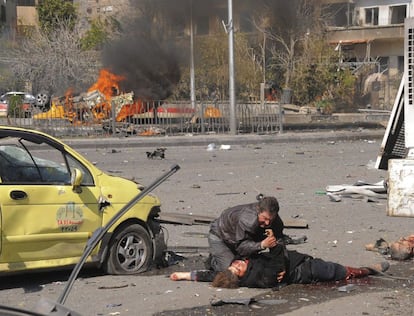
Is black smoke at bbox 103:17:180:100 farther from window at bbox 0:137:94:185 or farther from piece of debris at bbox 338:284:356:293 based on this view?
piece of debris at bbox 338:284:356:293

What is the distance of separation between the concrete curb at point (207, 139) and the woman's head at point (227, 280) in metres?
16.2

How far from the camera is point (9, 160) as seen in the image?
6.92m

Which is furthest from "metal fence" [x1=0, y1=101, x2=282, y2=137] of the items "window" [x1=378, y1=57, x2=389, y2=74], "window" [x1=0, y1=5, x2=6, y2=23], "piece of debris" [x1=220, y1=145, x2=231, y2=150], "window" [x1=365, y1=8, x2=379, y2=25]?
"window" [x1=0, y1=5, x2=6, y2=23]

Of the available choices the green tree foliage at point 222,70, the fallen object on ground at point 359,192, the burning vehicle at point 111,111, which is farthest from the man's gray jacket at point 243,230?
the green tree foliage at point 222,70

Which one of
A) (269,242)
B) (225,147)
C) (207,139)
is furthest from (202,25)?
(269,242)

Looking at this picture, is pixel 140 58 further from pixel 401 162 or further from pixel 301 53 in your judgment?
pixel 401 162

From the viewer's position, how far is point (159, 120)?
25.3 m

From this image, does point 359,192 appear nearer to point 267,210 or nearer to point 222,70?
point 267,210

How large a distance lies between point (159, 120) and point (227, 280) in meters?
18.7

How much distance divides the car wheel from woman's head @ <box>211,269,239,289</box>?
2.88 ft

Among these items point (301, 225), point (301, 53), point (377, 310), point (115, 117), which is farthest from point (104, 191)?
point (301, 53)

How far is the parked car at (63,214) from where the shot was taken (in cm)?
666

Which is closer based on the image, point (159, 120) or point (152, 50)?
point (159, 120)

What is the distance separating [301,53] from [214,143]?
1975cm
